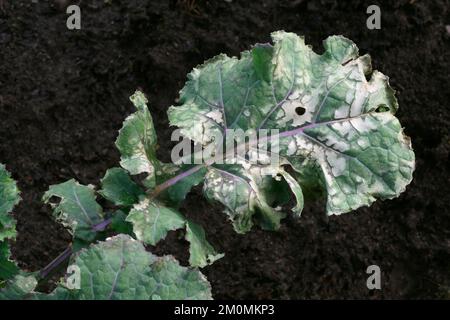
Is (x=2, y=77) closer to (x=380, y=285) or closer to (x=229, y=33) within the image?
(x=229, y=33)

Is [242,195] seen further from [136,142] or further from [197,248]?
[136,142]

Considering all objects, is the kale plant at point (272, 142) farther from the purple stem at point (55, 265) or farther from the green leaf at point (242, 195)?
the purple stem at point (55, 265)

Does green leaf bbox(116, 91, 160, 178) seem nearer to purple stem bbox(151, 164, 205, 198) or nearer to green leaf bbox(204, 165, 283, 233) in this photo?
purple stem bbox(151, 164, 205, 198)

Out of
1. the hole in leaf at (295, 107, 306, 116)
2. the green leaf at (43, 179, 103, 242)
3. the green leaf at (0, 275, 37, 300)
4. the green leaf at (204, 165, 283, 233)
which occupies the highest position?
the hole in leaf at (295, 107, 306, 116)

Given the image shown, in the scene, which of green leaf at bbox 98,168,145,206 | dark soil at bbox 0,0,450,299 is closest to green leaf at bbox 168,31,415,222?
green leaf at bbox 98,168,145,206

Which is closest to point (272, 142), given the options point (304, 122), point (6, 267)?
point (304, 122)
